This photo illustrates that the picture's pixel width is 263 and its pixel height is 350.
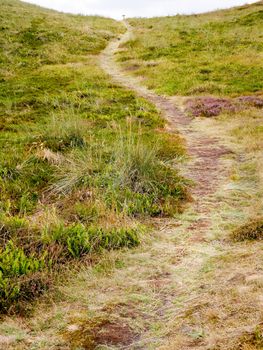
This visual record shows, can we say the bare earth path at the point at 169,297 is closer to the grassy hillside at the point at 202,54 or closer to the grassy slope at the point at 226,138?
the grassy slope at the point at 226,138

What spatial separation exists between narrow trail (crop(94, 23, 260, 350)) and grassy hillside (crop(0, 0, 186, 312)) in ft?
1.62

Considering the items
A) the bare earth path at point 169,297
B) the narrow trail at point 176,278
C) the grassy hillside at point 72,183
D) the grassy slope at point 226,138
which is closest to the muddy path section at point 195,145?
the narrow trail at point 176,278

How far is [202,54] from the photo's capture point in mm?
32719

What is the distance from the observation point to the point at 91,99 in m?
20.0

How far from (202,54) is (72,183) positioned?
2577cm

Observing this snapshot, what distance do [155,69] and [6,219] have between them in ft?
75.3

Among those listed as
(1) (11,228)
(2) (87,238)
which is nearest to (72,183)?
(1) (11,228)

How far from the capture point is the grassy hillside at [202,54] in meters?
23.4

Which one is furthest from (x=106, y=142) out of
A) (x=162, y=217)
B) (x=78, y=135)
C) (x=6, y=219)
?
(x=6, y=219)

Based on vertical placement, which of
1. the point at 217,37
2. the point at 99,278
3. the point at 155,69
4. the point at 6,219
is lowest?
the point at 99,278

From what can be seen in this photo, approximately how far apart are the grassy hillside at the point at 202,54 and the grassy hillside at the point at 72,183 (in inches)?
201

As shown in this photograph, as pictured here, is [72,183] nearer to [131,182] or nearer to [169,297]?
[131,182]

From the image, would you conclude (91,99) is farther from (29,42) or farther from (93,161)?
Result: (29,42)

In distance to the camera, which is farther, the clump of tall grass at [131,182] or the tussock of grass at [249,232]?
the clump of tall grass at [131,182]
